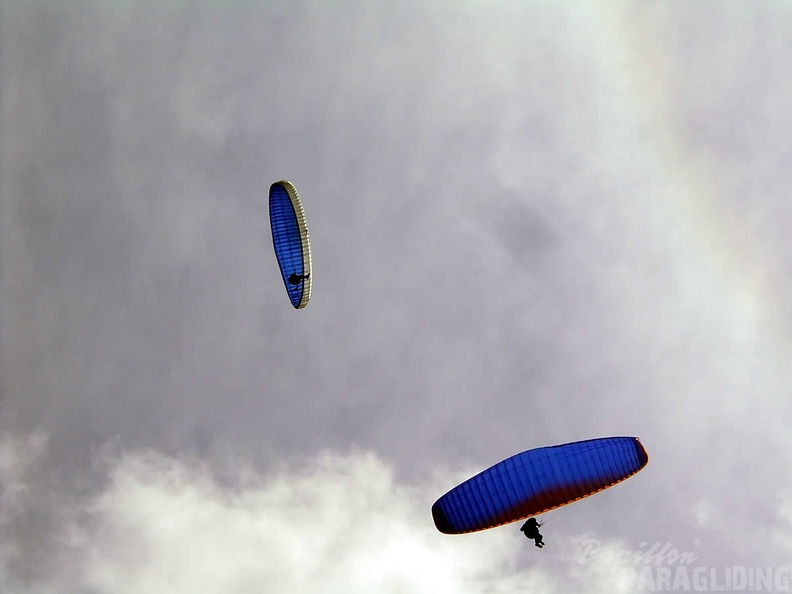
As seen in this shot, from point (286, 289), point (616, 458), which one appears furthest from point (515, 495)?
point (286, 289)

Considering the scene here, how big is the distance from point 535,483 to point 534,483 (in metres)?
0.09

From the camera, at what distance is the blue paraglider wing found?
196ft

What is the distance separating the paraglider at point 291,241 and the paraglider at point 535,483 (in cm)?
2850

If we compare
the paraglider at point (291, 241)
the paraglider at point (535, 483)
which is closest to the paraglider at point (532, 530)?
the paraglider at point (535, 483)

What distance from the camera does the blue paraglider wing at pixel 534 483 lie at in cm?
5962

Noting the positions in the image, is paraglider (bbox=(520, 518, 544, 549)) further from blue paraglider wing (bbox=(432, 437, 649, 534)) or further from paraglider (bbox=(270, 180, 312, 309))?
paraglider (bbox=(270, 180, 312, 309))

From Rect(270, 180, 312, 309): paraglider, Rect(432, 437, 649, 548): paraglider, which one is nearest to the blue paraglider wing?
Rect(432, 437, 649, 548): paraglider

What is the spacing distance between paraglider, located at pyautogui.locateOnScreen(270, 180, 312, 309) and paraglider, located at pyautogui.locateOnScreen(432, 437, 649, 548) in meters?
28.5

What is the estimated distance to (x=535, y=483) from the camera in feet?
196

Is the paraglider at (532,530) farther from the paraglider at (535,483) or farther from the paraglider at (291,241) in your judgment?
the paraglider at (291,241)

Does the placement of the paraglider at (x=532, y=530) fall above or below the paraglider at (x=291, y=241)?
below

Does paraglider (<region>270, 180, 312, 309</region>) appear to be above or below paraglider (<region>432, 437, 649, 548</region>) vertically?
above

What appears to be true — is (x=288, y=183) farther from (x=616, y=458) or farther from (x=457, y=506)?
(x=616, y=458)

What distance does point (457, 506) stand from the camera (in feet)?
201
